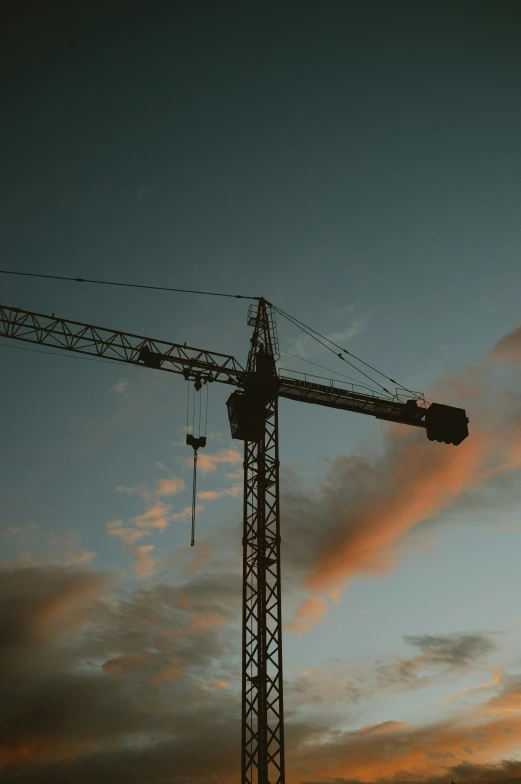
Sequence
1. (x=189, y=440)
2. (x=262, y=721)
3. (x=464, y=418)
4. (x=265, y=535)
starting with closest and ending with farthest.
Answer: (x=262, y=721), (x=265, y=535), (x=189, y=440), (x=464, y=418)

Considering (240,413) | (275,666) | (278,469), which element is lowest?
(275,666)

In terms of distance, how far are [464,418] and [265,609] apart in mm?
17202

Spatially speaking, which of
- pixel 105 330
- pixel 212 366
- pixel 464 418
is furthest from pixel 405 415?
pixel 105 330

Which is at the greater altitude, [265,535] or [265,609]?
[265,535]

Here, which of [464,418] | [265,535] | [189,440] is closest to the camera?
[265,535]

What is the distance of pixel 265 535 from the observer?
3578 cm

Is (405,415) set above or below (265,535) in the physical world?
above

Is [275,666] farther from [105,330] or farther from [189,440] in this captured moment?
[105,330]

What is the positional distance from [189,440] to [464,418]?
55.4 feet

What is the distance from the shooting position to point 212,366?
3975cm

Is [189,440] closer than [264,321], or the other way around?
[189,440]

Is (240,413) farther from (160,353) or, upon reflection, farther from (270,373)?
(160,353)

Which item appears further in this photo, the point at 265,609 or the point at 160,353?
the point at 160,353

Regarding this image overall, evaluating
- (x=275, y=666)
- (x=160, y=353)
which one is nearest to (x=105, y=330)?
(x=160, y=353)
